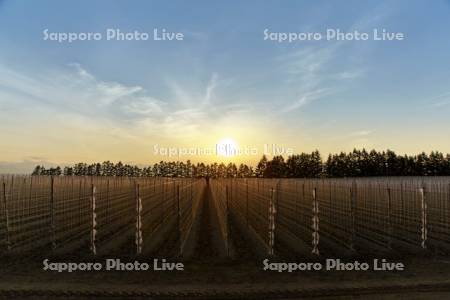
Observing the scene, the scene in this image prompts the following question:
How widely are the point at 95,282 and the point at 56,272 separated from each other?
1199 mm

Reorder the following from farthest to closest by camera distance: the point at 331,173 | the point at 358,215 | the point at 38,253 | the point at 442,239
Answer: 1. the point at 331,173
2. the point at 358,215
3. the point at 442,239
4. the point at 38,253

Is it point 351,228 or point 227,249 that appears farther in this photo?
point 351,228

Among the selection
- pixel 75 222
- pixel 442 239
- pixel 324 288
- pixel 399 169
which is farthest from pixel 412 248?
pixel 399 169

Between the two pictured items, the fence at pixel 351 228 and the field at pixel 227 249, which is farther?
the fence at pixel 351 228

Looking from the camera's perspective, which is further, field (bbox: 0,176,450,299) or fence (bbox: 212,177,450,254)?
fence (bbox: 212,177,450,254)

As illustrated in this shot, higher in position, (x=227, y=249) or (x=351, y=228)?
(x=351, y=228)

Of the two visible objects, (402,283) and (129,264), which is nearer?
(402,283)

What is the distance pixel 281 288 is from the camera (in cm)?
815

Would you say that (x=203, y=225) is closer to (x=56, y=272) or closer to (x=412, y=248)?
(x=412, y=248)

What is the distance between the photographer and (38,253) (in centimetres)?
1136

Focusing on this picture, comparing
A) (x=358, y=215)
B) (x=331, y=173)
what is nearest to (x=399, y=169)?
(x=331, y=173)

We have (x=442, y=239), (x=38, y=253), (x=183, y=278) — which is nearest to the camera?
(x=183, y=278)

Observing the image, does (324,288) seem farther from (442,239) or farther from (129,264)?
(442,239)

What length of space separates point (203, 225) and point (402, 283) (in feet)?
31.4
